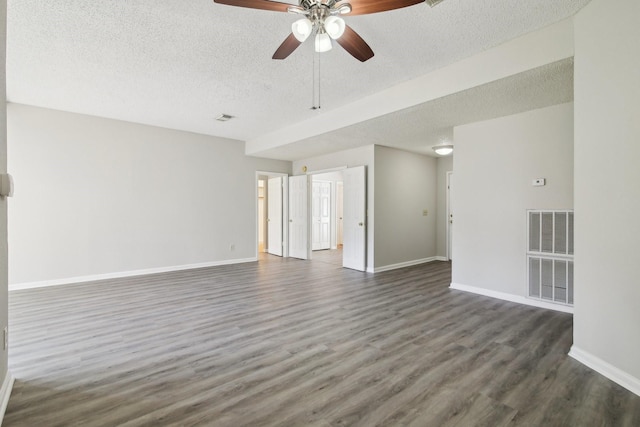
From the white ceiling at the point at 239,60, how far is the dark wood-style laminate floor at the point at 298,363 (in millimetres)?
2518

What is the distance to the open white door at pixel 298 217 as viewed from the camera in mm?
7504

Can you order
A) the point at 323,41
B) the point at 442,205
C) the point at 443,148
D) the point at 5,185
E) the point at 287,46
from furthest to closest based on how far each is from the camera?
1. the point at 442,205
2. the point at 443,148
3. the point at 287,46
4. the point at 323,41
5. the point at 5,185

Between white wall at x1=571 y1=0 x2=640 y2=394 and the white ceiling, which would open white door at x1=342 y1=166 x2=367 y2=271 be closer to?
the white ceiling

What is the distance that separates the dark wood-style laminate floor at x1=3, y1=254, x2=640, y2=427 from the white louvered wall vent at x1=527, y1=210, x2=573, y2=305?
36 centimetres

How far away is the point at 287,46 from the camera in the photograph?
8.10ft

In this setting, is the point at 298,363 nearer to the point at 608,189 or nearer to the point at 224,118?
the point at 608,189

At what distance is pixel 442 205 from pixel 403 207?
55.4 inches

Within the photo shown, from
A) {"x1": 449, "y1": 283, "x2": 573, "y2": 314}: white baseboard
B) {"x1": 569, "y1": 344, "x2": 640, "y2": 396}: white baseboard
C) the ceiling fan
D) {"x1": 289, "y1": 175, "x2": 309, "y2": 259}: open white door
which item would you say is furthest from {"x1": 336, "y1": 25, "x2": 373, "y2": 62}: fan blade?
{"x1": 289, "y1": 175, "x2": 309, "y2": 259}: open white door

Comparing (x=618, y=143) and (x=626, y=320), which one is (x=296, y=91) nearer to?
(x=618, y=143)

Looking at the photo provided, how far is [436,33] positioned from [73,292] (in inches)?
225

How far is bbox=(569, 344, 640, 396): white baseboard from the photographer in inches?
81.3

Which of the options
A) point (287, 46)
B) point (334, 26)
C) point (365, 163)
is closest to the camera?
point (334, 26)

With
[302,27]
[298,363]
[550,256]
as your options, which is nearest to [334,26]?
[302,27]

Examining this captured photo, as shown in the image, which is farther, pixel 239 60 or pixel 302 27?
pixel 239 60
